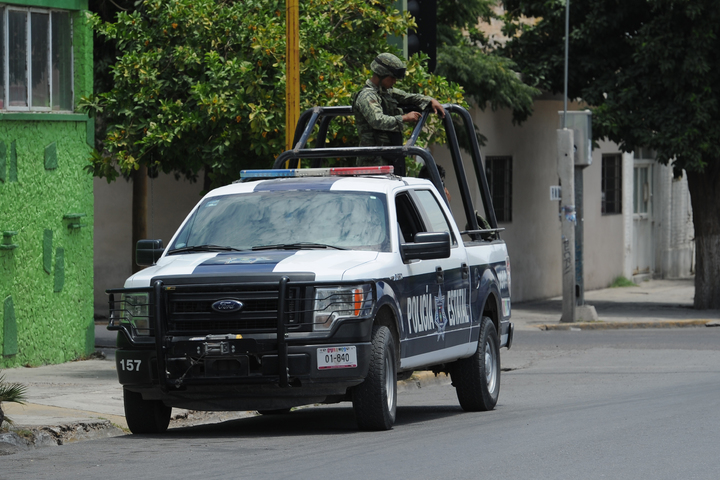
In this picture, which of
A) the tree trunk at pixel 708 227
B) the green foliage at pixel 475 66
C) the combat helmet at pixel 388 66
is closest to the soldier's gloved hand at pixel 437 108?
the combat helmet at pixel 388 66

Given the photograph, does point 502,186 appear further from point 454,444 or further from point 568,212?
point 454,444

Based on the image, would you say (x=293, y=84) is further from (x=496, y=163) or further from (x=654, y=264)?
(x=654, y=264)

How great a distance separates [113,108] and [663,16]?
11874mm

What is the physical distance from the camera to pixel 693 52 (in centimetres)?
2189

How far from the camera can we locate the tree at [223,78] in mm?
13031

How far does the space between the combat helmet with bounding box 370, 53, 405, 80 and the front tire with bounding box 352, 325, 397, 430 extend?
3.06 meters

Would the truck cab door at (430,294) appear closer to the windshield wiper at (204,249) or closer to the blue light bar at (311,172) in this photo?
the blue light bar at (311,172)

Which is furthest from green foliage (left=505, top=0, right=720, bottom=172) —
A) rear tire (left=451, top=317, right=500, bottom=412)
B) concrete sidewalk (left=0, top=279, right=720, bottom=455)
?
rear tire (left=451, top=317, right=500, bottom=412)

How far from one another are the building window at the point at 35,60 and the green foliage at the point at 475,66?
7493 mm

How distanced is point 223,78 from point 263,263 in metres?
4.53

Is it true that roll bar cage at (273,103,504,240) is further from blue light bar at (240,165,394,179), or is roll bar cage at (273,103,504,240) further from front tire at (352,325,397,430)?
front tire at (352,325,397,430)

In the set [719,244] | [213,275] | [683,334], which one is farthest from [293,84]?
[719,244]

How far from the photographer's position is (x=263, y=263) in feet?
29.5

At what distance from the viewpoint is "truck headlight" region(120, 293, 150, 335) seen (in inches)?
358
